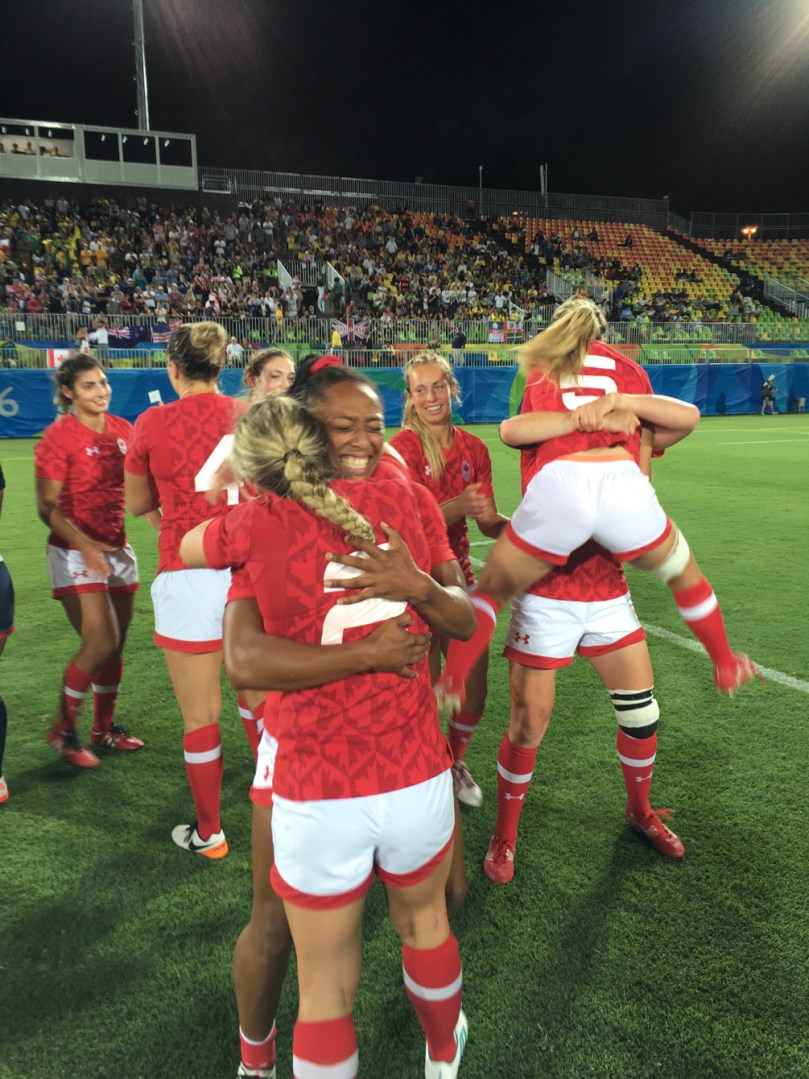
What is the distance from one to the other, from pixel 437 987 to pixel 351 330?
23.6 m

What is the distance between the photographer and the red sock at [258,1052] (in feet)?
6.77

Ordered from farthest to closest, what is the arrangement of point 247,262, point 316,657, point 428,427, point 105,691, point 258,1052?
1. point 247,262
2. point 105,691
3. point 428,427
4. point 258,1052
5. point 316,657

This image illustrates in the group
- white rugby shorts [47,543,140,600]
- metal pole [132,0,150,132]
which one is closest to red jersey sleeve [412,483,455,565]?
white rugby shorts [47,543,140,600]

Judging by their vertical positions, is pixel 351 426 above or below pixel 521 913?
above

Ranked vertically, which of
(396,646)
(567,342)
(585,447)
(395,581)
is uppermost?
(567,342)

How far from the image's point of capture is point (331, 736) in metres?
1.69

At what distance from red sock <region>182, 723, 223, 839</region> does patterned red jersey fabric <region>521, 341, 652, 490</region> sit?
5.60 feet

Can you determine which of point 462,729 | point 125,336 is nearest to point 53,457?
point 462,729

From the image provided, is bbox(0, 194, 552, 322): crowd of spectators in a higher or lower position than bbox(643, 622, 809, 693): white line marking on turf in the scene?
higher

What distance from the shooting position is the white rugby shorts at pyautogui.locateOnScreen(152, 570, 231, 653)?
10.4ft

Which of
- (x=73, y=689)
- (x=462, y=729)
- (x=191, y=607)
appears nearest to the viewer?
(x=191, y=607)

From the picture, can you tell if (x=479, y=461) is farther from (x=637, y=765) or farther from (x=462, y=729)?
(x=637, y=765)

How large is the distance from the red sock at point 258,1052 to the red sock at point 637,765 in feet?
5.88

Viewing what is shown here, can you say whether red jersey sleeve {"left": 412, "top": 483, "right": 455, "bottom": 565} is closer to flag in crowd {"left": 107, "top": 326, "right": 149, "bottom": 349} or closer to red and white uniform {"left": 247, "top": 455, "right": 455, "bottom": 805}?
red and white uniform {"left": 247, "top": 455, "right": 455, "bottom": 805}
